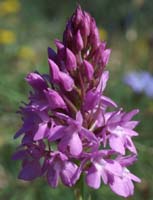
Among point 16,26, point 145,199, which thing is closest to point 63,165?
point 145,199

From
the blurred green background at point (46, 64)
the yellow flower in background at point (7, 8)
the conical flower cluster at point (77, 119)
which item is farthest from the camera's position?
the yellow flower in background at point (7, 8)

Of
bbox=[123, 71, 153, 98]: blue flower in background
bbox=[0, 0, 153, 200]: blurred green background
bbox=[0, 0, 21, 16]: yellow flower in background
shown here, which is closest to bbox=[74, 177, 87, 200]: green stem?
bbox=[0, 0, 153, 200]: blurred green background

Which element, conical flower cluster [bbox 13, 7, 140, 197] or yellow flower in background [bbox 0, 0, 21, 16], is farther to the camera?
yellow flower in background [bbox 0, 0, 21, 16]

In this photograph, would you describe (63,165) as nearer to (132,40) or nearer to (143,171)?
(143,171)

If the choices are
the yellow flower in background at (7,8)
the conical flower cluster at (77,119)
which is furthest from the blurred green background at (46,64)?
the conical flower cluster at (77,119)

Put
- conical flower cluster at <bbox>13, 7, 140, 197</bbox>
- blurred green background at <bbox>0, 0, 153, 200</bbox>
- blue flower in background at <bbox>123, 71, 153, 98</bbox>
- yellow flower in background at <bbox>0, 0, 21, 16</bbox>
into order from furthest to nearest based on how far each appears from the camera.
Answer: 1. yellow flower in background at <bbox>0, 0, 21, 16</bbox>
2. blue flower in background at <bbox>123, 71, 153, 98</bbox>
3. blurred green background at <bbox>0, 0, 153, 200</bbox>
4. conical flower cluster at <bbox>13, 7, 140, 197</bbox>

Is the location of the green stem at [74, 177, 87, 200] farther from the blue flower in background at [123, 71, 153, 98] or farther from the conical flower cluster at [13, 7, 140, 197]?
the blue flower in background at [123, 71, 153, 98]

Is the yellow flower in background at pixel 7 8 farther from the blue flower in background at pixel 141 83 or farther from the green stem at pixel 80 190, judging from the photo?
the green stem at pixel 80 190
